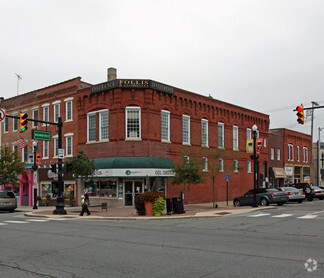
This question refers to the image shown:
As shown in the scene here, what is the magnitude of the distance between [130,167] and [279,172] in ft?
84.6

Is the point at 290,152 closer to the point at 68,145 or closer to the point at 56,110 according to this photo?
the point at 68,145

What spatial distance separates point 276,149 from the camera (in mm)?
47188

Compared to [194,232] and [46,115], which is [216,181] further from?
[194,232]

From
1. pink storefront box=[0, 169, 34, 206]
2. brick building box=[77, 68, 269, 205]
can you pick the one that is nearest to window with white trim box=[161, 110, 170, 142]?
brick building box=[77, 68, 269, 205]

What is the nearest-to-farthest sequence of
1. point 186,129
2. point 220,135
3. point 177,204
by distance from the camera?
point 177,204 < point 186,129 < point 220,135

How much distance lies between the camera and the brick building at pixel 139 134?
2827cm

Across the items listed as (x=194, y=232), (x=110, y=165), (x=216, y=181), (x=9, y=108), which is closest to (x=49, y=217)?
(x=110, y=165)

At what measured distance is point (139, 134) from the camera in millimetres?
28703

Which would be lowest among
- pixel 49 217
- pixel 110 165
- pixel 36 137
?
pixel 49 217

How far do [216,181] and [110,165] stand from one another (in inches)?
465

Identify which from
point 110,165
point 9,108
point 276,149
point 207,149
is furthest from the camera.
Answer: point 276,149

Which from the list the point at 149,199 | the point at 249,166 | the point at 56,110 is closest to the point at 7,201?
the point at 56,110

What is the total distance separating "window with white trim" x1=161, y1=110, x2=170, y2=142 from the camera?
30.2 metres

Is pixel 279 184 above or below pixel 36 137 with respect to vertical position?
below
